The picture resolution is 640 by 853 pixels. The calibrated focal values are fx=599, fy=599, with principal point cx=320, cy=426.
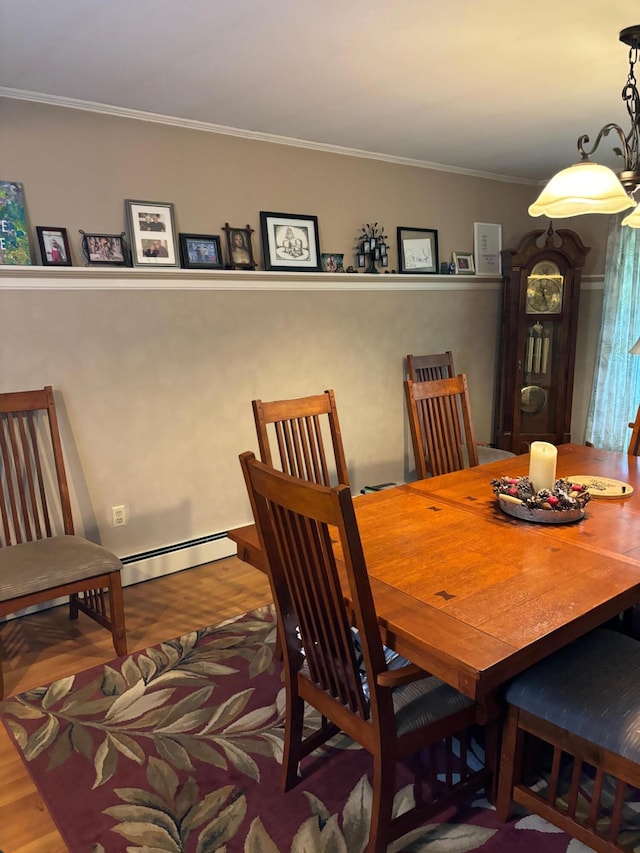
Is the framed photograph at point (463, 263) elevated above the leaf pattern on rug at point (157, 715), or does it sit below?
above

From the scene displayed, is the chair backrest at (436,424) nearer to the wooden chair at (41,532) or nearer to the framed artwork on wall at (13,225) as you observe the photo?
the wooden chair at (41,532)

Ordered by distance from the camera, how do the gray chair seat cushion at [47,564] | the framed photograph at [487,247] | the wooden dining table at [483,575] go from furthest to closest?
1. the framed photograph at [487,247]
2. the gray chair seat cushion at [47,564]
3. the wooden dining table at [483,575]

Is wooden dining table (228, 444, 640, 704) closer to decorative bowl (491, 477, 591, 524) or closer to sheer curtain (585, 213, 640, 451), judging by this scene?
decorative bowl (491, 477, 591, 524)

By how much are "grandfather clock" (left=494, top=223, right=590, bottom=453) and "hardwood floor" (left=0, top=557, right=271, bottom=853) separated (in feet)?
7.62

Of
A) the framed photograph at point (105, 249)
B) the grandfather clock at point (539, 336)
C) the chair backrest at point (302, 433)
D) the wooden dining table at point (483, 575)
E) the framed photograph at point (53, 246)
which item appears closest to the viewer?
the wooden dining table at point (483, 575)

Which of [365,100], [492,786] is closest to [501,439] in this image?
[365,100]

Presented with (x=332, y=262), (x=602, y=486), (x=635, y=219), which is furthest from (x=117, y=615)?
(x=635, y=219)

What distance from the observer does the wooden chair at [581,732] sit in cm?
136

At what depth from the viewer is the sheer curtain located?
4145 mm

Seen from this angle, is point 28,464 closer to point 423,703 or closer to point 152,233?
point 152,233

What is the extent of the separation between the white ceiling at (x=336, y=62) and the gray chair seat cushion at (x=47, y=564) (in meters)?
1.83

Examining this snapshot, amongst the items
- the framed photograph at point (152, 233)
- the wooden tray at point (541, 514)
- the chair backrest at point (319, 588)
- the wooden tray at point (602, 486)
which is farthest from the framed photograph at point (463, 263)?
the chair backrest at point (319, 588)

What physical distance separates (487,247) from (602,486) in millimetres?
2702

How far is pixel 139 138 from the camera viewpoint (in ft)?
9.25
